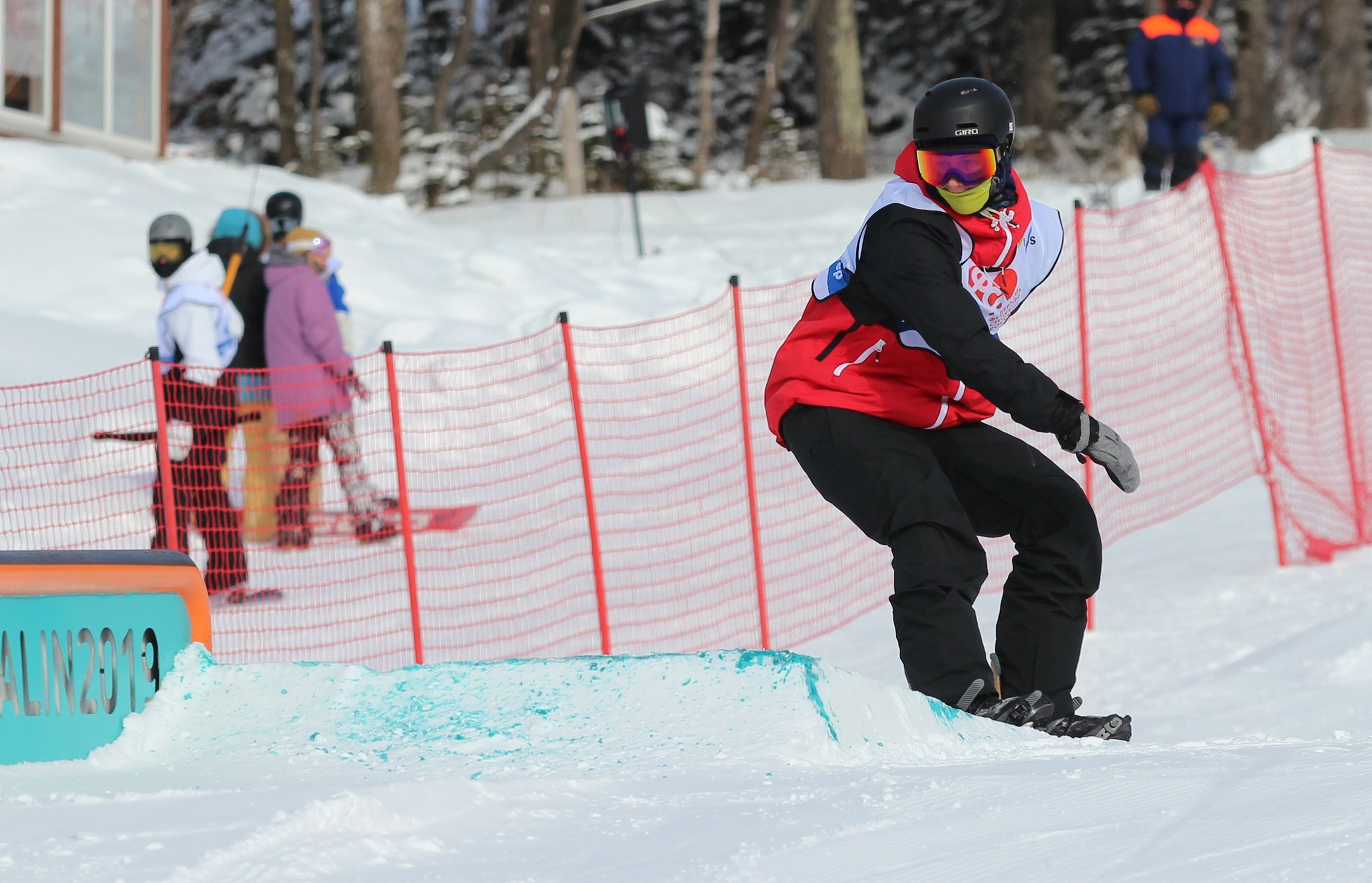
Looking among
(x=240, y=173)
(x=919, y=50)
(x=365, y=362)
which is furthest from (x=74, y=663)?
(x=919, y=50)

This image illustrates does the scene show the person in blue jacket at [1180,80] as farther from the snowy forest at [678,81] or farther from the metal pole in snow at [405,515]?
the metal pole in snow at [405,515]

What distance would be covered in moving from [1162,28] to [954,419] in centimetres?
953

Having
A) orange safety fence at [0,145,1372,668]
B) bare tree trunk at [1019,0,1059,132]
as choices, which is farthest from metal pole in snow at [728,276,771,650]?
bare tree trunk at [1019,0,1059,132]

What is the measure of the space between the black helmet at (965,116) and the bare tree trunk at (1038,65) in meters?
20.6

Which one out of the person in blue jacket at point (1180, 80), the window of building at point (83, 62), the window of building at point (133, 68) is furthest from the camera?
the window of building at point (133, 68)

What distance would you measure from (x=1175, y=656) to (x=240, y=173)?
36.4 ft

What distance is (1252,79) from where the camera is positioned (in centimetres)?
1925

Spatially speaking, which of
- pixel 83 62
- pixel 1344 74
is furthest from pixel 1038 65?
pixel 83 62

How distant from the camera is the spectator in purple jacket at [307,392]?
752 centimetres

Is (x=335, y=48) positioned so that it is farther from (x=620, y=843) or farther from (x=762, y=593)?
(x=620, y=843)

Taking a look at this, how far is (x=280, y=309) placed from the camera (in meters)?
7.72

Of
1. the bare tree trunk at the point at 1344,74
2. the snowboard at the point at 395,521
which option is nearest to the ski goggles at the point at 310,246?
the snowboard at the point at 395,521

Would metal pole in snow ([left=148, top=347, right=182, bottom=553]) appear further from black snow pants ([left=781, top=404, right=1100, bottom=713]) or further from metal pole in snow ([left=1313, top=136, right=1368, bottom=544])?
metal pole in snow ([left=1313, top=136, right=1368, bottom=544])

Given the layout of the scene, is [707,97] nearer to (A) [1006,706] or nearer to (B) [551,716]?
(A) [1006,706]
